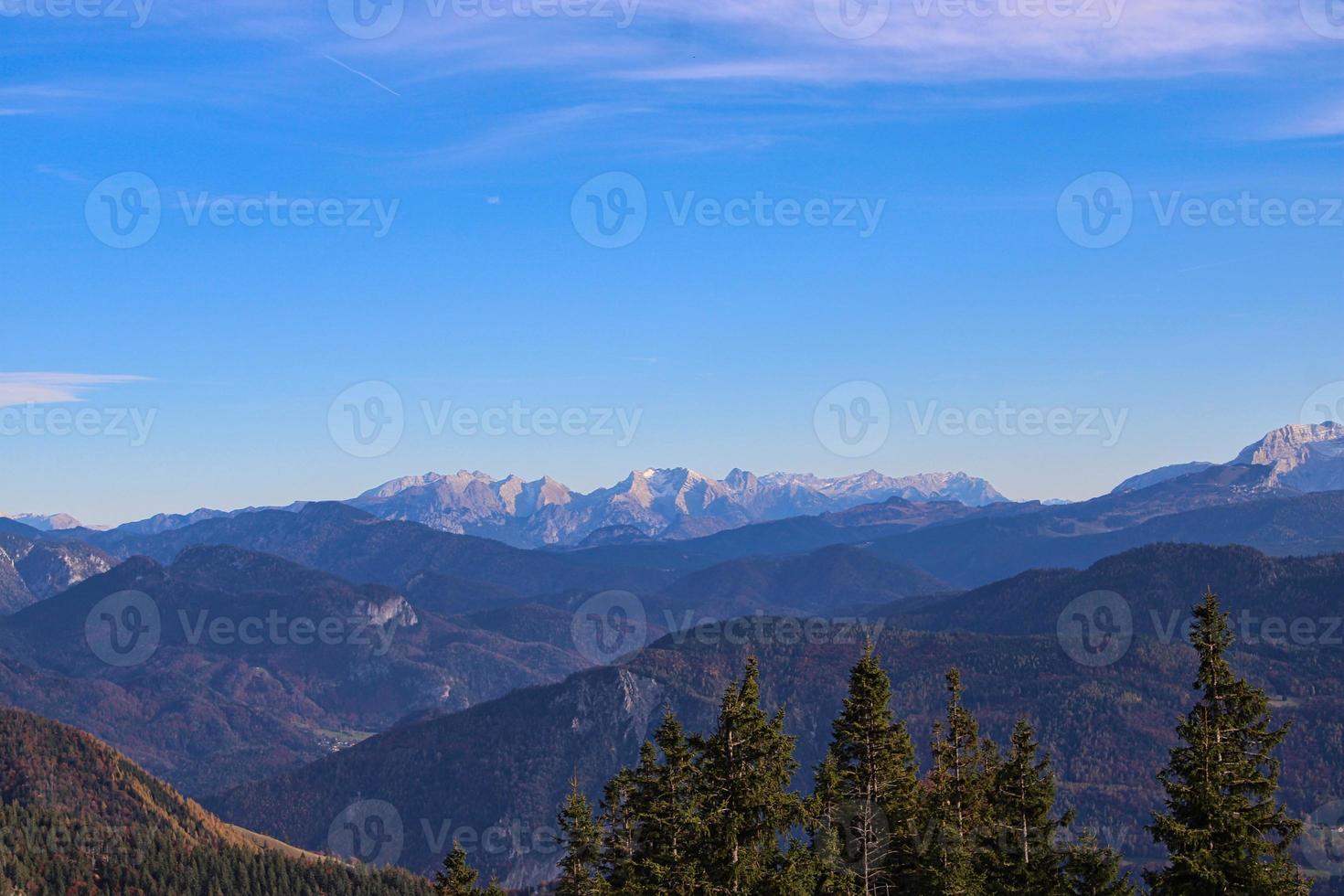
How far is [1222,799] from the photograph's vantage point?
43875mm

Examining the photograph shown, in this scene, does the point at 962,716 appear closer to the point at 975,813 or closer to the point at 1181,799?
the point at 975,813

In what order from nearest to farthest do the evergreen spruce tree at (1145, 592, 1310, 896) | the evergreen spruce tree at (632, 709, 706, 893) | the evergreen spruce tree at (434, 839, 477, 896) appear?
the evergreen spruce tree at (1145, 592, 1310, 896)
the evergreen spruce tree at (632, 709, 706, 893)
the evergreen spruce tree at (434, 839, 477, 896)

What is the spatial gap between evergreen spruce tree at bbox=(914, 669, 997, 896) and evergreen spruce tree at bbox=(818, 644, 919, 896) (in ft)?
3.82

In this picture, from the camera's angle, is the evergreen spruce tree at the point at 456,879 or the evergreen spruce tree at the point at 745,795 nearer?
the evergreen spruce tree at the point at 745,795

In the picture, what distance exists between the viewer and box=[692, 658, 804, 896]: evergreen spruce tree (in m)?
52.1

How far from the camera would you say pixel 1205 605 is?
45.2 meters

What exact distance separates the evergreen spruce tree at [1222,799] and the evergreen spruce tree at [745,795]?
14630 mm

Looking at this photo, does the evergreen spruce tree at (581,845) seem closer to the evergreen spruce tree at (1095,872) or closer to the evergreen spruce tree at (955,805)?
the evergreen spruce tree at (955,805)

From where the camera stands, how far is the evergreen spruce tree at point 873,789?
57344 mm

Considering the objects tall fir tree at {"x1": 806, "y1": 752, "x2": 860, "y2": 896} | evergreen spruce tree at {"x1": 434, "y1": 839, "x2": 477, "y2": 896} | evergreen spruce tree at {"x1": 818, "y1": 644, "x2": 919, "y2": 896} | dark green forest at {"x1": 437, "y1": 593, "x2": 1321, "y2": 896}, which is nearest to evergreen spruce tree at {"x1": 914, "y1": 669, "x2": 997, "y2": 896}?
dark green forest at {"x1": 437, "y1": 593, "x2": 1321, "y2": 896}

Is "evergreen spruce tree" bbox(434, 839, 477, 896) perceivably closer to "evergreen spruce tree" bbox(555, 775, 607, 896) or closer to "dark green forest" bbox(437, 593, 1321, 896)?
"dark green forest" bbox(437, 593, 1321, 896)

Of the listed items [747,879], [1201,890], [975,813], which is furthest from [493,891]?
[1201,890]

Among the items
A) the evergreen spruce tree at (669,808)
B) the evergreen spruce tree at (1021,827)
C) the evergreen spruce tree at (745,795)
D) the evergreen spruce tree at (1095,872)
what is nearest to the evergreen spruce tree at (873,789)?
the evergreen spruce tree at (1021,827)

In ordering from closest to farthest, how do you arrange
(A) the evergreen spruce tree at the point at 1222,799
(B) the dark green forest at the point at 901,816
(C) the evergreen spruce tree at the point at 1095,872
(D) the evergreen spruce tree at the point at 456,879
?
(A) the evergreen spruce tree at the point at 1222,799, (B) the dark green forest at the point at 901,816, (C) the evergreen spruce tree at the point at 1095,872, (D) the evergreen spruce tree at the point at 456,879
